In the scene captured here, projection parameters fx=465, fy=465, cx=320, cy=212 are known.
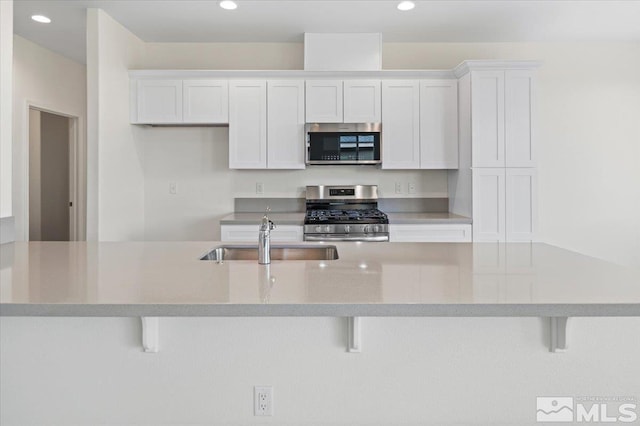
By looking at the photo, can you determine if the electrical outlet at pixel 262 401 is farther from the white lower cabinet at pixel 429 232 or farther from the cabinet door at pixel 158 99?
the cabinet door at pixel 158 99

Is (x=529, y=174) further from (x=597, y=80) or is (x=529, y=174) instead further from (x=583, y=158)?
(x=597, y=80)

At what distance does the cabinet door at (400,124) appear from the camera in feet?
13.6

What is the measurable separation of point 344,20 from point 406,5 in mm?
573

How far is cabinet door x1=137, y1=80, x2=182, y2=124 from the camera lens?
163 inches

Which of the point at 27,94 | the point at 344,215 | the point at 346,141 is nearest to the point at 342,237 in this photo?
the point at 344,215

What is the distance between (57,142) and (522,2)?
540cm

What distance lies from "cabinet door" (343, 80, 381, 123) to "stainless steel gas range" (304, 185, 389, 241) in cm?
69

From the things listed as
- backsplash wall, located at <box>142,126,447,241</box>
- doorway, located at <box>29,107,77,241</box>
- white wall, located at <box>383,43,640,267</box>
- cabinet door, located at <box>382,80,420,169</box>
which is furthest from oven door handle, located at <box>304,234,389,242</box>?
doorway, located at <box>29,107,77,241</box>

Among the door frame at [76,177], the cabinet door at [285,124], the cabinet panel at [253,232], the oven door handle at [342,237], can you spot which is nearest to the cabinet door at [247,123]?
the cabinet door at [285,124]

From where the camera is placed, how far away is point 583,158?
4.52m

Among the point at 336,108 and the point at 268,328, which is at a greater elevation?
the point at 336,108

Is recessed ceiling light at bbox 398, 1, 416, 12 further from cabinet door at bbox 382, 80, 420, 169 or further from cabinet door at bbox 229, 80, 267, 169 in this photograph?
cabinet door at bbox 229, 80, 267, 169

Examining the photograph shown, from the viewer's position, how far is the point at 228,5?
358 cm

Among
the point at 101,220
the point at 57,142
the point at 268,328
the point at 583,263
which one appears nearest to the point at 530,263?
the point at 583,263
